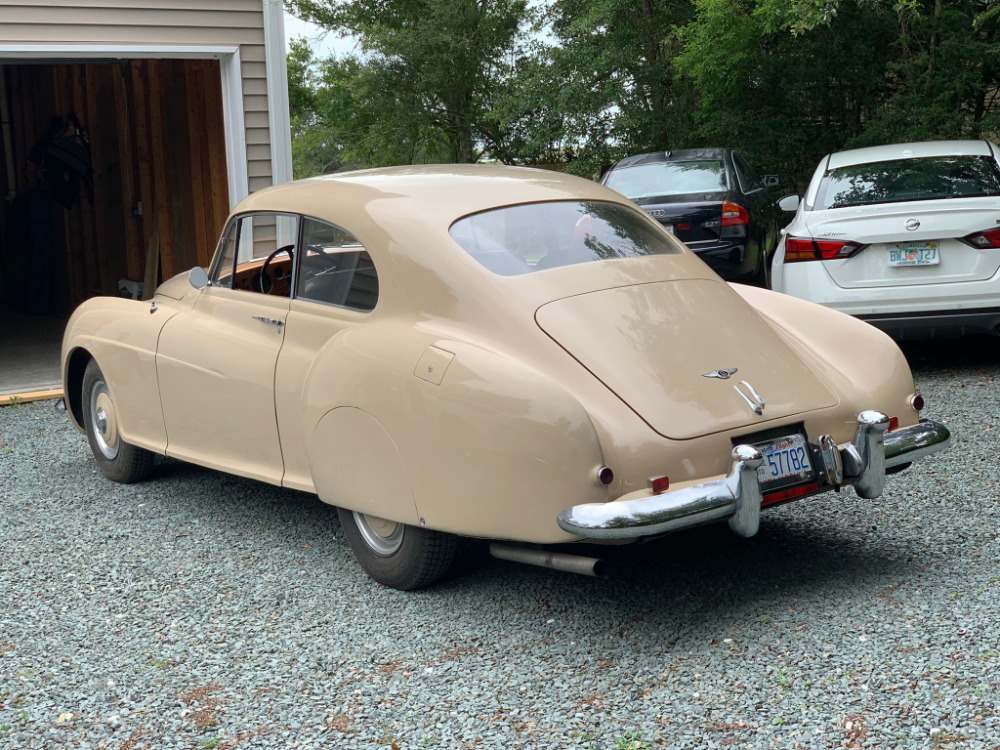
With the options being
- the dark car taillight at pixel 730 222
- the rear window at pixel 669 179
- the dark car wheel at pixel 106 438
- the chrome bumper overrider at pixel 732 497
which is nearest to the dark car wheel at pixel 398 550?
the chrome bumper overrider at pixel 732 497

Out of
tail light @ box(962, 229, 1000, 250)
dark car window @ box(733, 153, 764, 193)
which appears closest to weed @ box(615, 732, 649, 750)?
tail light @ box(962, 229, 1000, 250)

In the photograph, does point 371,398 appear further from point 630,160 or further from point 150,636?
point 630,160

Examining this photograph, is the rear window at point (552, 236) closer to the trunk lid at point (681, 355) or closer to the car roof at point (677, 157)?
the trunk lid at point (681, 355)

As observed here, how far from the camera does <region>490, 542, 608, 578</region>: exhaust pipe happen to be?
12.3ft

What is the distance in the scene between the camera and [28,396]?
8906 millimetres

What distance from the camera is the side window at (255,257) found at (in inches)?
209

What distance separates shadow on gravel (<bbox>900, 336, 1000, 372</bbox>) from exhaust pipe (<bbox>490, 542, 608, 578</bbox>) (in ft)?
17.2

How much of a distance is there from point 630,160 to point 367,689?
29.9 feet

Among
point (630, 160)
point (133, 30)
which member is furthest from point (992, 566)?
point (630, 160)

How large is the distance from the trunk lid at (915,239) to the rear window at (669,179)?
3199 mm

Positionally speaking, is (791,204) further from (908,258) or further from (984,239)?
(984,239)

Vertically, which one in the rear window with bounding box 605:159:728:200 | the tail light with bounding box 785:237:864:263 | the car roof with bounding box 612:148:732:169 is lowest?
the tail light with bounding box 785:237:864:263

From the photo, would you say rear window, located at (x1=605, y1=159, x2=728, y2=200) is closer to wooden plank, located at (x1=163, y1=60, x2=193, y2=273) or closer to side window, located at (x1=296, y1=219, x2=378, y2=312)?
Result: wooden plank, located at (x1=163, y1=60, x2=193, y2=273)

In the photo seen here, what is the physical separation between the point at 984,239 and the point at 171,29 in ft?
20.4
